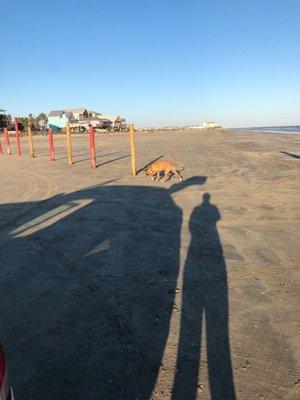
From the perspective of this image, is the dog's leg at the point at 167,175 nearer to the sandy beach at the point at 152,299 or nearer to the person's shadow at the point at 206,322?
the sandy beach at the point at 152,299

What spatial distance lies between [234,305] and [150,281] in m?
1.14

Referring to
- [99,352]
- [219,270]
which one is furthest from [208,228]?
[99,352]

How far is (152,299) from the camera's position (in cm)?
462

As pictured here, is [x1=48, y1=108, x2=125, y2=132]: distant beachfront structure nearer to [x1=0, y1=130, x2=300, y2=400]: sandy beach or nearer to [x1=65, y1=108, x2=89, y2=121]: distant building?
[x1=65, y1=108, x2=89, y2=121]: distant building

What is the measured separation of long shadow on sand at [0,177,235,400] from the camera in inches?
129

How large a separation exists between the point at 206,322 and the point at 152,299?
759 millimetres

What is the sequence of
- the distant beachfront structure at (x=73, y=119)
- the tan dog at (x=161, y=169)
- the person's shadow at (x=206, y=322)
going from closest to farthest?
the person's shadow at (x=206, y=322) → the tan dog at (x=161, y=169) → the distant beachfront structure at (x=73, y=119)

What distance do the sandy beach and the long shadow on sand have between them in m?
0.01

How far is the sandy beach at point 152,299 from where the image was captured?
10.7 ft

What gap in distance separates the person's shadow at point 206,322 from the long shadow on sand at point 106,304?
1 centimetres

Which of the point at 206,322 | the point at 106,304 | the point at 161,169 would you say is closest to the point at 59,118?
the point at 161,169

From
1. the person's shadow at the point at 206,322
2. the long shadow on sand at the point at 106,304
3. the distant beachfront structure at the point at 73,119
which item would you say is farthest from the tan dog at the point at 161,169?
the distant beachfront structure at the point at 73,119

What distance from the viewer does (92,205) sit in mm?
9703

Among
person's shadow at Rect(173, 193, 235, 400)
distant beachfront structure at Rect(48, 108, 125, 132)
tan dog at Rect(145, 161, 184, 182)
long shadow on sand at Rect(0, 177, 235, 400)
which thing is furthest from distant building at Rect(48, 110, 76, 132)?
person's shadow at Rect(173, 193, 235, 400)
